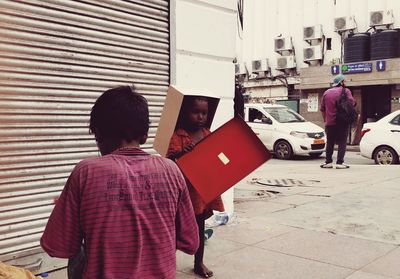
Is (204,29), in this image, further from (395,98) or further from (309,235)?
(395,98)

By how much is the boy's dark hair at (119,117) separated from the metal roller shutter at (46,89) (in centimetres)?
196

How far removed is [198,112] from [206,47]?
6.61ft

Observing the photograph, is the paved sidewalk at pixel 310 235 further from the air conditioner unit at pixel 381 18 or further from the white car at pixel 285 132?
the air conditioner unit at pixel 381 18

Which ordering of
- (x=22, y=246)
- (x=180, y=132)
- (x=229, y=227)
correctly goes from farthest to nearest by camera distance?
(x=229, y=227) → (x=22, y=246) → (x=180, y=132)

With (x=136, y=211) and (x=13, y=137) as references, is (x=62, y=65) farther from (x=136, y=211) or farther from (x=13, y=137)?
(x=136, y=211)

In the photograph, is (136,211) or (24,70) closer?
(136,211)

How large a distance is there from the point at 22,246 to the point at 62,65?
4.72ft

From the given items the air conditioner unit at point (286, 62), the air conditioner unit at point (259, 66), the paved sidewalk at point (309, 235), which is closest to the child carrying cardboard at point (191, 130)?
the paved sidewalk at point (309, 235)

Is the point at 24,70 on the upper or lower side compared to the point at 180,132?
upper

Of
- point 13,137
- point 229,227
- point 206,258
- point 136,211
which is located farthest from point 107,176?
point 229,227

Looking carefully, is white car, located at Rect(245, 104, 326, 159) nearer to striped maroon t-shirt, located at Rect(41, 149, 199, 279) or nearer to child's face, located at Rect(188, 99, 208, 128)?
child's face, located at Rect(188, 99, 208, 128)

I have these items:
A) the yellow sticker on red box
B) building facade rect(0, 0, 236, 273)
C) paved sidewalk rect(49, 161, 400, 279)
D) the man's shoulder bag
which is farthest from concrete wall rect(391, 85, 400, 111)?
the yellow sticker on red box

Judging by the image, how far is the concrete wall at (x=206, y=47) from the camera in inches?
190

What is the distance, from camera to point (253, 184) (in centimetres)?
879
